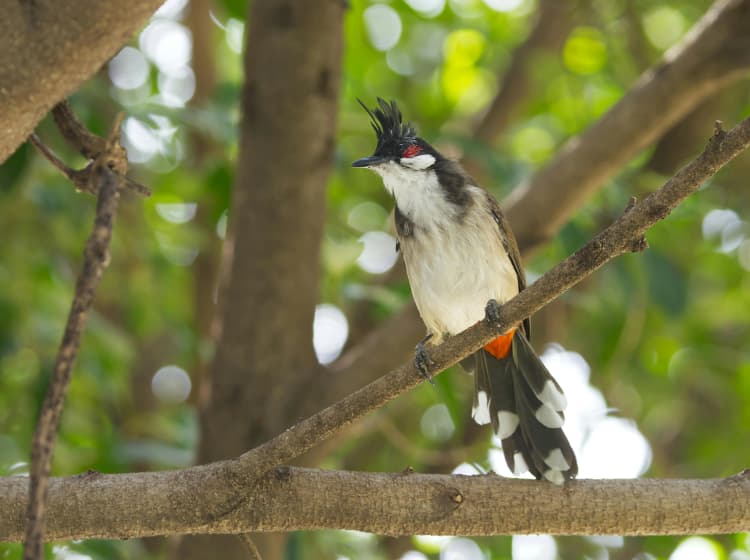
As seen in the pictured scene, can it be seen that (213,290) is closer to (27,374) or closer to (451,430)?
(451,430)

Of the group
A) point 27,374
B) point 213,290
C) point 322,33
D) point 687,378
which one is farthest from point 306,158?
point 687,378

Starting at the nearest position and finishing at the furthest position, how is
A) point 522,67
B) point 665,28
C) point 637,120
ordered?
point 637,120 → point 522,67 → point 665,28

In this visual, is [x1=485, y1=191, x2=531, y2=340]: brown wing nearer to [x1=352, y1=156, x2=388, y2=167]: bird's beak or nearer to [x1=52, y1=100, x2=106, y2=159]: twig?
[x1=352, y1=156, x2=388, y2=167]: bird's beak

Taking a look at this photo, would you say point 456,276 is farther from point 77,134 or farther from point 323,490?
point 77,134

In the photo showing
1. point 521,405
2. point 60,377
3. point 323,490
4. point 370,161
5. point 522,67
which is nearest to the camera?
point 60,377

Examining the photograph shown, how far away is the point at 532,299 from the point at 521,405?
119 cm

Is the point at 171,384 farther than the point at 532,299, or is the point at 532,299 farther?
the point at 171,384

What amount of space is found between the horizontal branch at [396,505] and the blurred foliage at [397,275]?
0.85 m

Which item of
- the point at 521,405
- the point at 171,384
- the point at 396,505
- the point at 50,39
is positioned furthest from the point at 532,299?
the point at 171,384

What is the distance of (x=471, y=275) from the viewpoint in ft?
10.6

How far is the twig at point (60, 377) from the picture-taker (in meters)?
1.32

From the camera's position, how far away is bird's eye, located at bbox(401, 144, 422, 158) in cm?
346

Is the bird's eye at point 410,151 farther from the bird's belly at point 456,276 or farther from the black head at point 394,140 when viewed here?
the bird's belly at point 456,276

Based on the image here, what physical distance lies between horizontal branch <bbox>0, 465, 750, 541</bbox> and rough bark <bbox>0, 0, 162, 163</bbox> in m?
0.85
